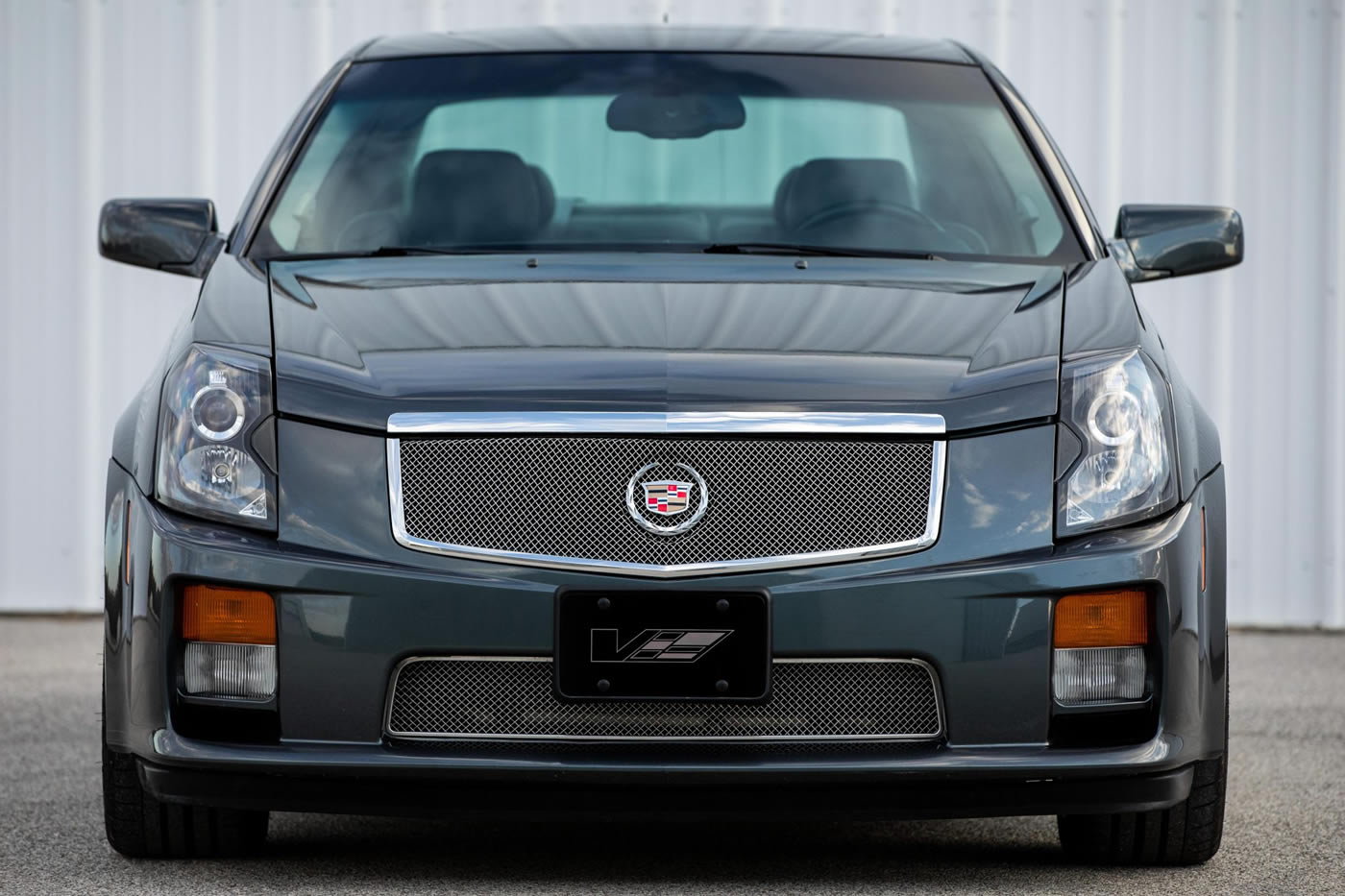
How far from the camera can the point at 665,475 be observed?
3098mm

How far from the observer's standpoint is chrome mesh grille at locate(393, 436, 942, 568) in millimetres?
3084

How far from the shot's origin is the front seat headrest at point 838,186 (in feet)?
14.0

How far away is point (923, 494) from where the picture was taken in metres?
3.10

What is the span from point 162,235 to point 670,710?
70.6 inches

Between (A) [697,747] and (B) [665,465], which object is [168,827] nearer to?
(A) [697,747]

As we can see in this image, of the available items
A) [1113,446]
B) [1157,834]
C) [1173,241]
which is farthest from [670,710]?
[1173,241]

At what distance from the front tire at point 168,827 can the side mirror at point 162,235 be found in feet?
3.98

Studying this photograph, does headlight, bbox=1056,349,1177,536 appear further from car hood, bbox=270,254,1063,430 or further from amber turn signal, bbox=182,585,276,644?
amber turn signal, bbox=182,585,276,644

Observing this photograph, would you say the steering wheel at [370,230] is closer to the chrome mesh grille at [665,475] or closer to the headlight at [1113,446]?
the chrome mesh grille at [665,475]

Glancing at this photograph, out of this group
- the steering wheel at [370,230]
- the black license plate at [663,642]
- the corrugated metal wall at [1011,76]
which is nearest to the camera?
the black license plate at [663,642]

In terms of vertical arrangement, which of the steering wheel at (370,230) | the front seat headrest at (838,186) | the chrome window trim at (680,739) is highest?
the front seat headrest at (838,186)

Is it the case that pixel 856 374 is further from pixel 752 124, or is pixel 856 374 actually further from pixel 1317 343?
pixel 1317 343

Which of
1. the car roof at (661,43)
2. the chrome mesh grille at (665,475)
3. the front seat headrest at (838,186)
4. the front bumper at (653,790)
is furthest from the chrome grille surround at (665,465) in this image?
the car roof at (661,43)

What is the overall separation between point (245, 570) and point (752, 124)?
1.90m
